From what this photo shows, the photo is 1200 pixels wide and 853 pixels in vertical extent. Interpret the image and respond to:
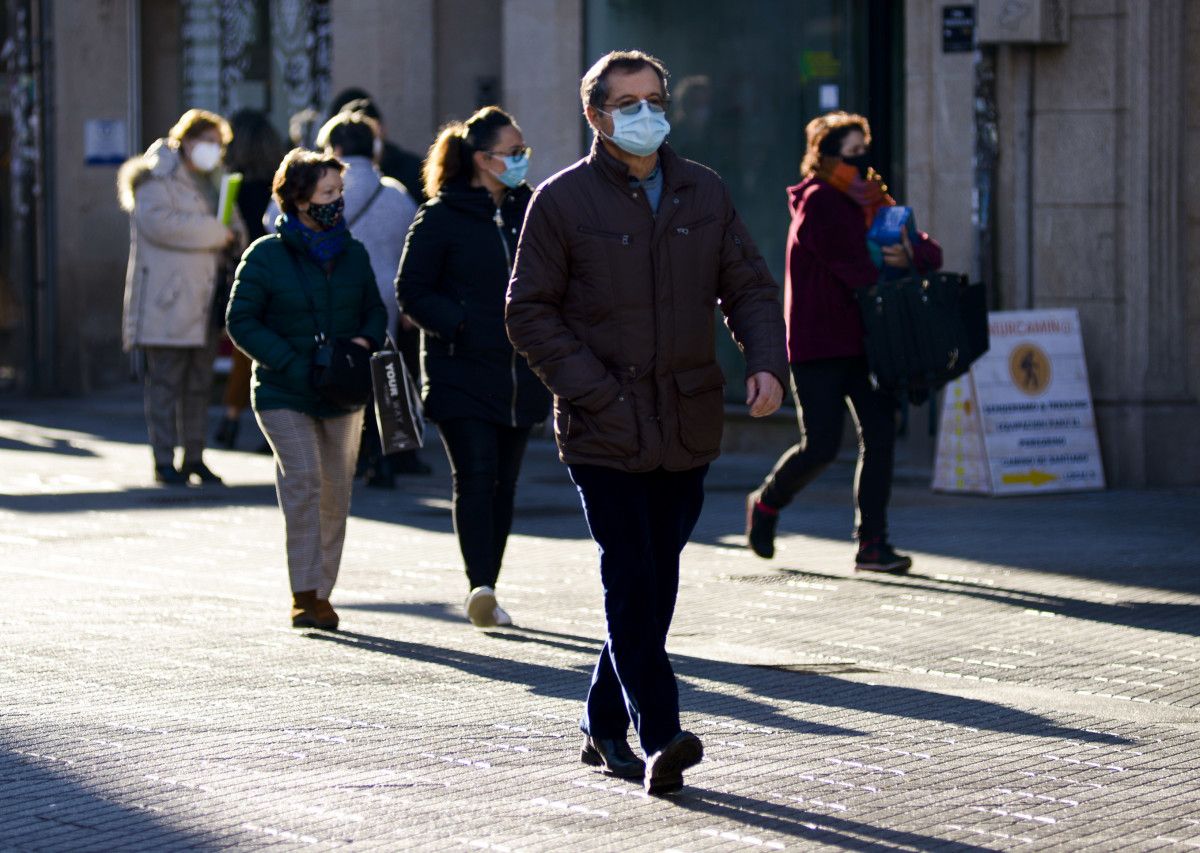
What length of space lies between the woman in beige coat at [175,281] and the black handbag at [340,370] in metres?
4.99

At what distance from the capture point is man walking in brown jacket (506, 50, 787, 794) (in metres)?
5.69

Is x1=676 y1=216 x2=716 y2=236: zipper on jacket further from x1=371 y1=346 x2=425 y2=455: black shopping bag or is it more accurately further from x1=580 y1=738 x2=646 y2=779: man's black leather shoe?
x1=371 y1=346 x2=425 y2=455: black shopping bag

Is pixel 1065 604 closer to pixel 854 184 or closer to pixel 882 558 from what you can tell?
pixel 882 558

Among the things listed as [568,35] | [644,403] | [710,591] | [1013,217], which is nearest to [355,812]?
[644,403]

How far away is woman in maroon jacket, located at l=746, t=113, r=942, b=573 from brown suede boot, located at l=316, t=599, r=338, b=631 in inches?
87.1

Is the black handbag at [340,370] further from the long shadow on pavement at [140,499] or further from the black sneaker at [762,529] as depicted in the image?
the long shadow on pavement at [140,499]

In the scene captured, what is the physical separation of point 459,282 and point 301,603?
1.27m

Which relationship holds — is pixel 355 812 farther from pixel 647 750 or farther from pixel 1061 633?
pixel 1061 633

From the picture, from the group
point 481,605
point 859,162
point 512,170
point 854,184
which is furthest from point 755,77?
point 481,605

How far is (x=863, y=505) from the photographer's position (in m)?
9.66

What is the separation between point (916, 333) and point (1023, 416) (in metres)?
2.93

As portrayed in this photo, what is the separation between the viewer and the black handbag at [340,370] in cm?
825

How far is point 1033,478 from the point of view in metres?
12.2

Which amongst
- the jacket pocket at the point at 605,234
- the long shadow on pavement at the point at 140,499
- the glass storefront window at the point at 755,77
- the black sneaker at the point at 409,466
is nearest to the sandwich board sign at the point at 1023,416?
the glass storefront window at the point at 755,77
